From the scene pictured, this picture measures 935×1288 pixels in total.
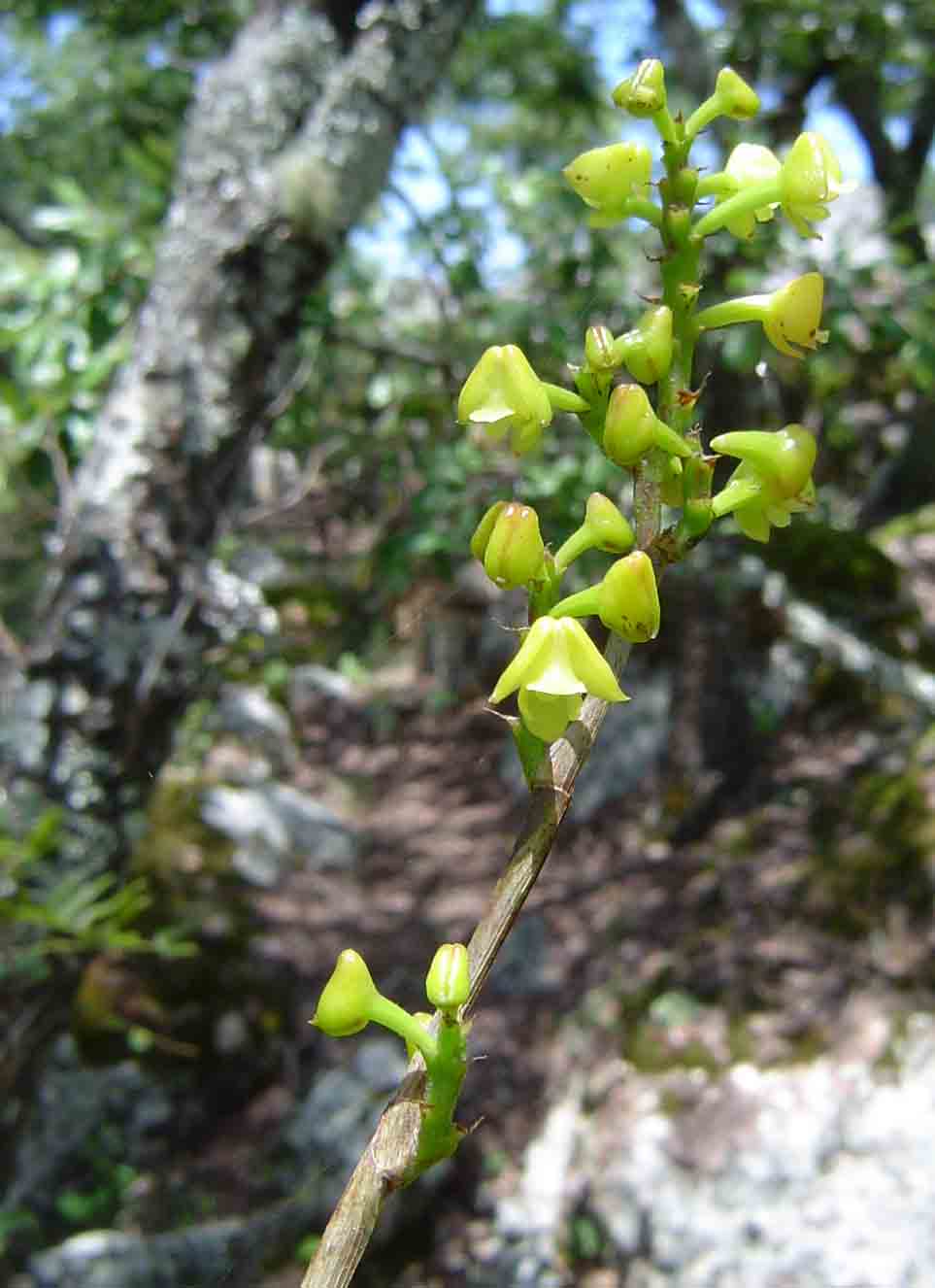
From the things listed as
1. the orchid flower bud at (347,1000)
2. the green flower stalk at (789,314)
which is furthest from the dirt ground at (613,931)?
the green flower stalk at (789,314)

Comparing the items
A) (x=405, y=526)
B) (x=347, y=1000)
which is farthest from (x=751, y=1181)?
(x=347, y=1000)

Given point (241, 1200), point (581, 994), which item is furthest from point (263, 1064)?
point (581, 994)

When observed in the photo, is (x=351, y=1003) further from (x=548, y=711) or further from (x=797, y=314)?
(x=797, y=314)

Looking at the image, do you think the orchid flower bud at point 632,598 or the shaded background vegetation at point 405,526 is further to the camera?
the shaded background vegetation at point 405,526

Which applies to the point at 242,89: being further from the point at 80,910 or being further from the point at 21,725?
the point at 80,910

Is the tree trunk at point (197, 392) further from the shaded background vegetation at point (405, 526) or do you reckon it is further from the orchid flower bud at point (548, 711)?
the orchid flower bud at point (548, 711)

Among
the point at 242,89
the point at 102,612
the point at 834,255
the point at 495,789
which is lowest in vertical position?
the point at 495,789

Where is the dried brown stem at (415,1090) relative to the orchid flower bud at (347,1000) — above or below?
above
